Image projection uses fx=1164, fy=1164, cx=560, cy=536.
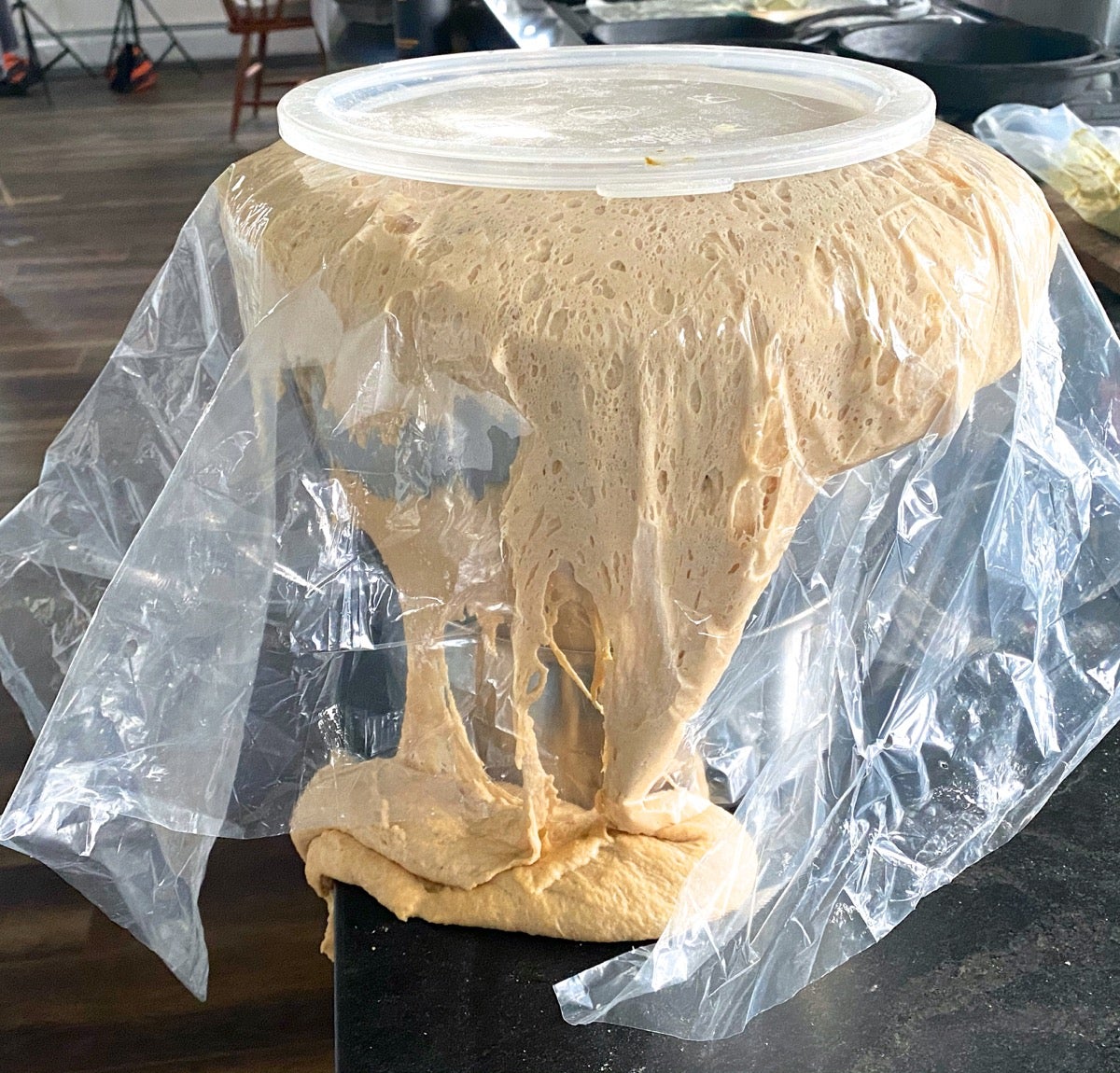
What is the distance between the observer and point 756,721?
578 mm

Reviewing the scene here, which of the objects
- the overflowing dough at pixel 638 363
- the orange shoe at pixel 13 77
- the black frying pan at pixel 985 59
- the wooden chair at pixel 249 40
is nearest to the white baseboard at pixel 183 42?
the orange shoe at pixel 13 77

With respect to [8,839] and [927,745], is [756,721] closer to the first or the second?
[927,745]

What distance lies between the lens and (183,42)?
4.30m

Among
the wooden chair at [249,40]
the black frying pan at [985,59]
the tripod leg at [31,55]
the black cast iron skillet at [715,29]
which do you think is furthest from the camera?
the tripod leg at [31,55]

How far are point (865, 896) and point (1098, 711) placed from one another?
0.16 metres

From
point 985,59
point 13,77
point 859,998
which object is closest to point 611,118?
point 859,998

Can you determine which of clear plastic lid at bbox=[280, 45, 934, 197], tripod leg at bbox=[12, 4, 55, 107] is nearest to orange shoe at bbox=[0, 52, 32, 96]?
tripod leg at bbox=[12, 4, 55, 107]

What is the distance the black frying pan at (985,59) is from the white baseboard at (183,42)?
11.5 ft

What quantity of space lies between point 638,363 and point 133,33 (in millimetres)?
4443

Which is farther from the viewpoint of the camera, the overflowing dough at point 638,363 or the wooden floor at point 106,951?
the wooden floor at point 106,951

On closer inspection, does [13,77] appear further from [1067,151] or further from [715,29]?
[1067,151]

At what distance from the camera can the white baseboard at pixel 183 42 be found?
4.25 m

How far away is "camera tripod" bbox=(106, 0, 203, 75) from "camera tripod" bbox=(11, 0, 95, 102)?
0.14 metres

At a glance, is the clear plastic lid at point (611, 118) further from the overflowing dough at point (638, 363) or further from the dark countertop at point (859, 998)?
the dark countertop at point (859, 998)
